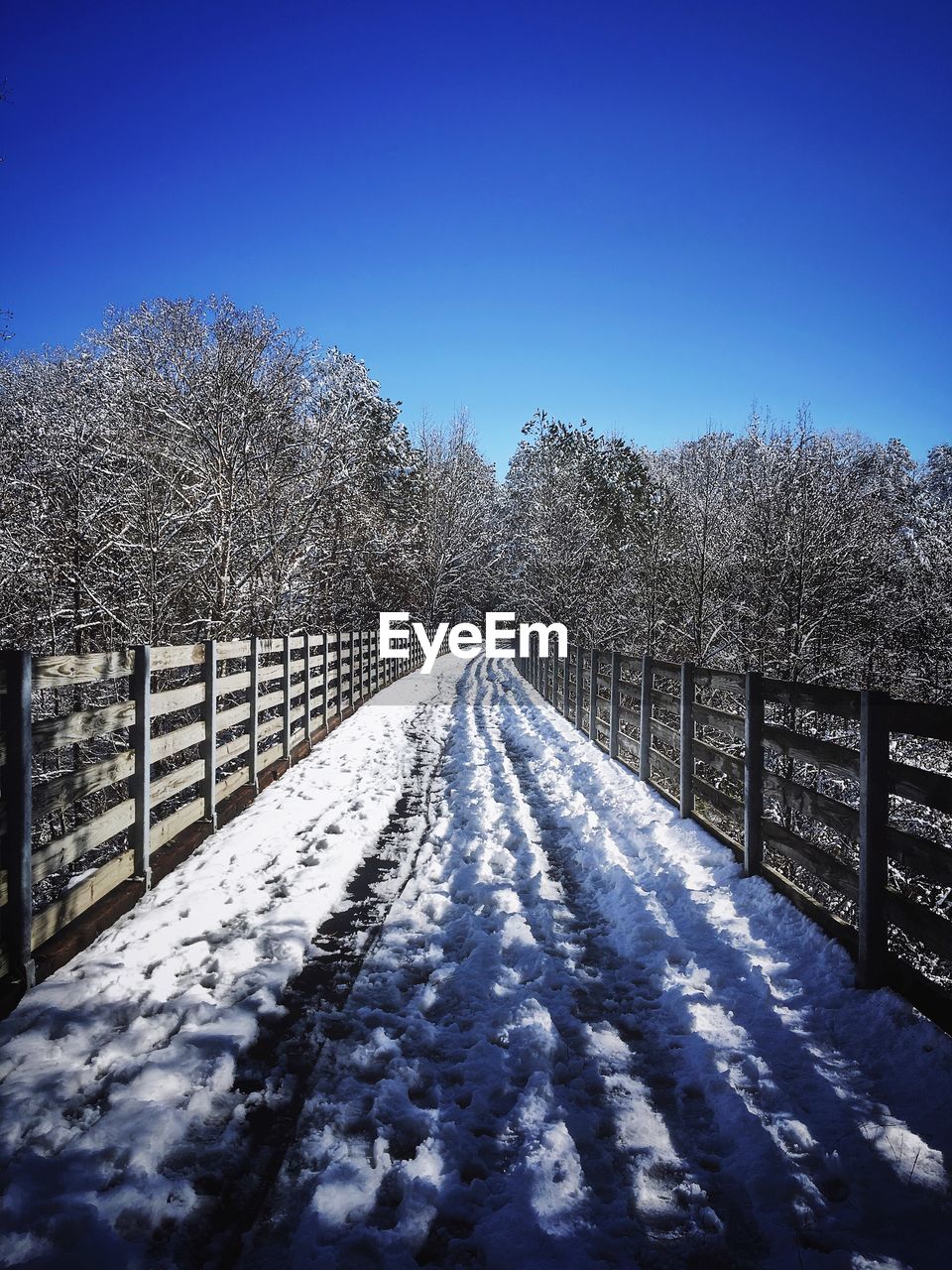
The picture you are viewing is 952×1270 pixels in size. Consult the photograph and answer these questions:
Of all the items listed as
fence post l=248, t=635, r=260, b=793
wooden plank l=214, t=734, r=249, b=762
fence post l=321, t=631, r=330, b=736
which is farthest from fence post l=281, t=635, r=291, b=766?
fence post l=321, t=631, r=330, b=736

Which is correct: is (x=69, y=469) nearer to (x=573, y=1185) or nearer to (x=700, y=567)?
(x=573, y=1185)

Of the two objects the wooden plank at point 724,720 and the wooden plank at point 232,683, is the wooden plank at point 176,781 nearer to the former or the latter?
the wooden plank at point 232,683

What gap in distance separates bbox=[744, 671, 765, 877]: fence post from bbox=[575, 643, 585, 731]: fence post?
23.9 feet

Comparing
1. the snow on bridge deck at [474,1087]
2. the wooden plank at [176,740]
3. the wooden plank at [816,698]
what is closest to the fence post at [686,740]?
the snow on bridge deck at [474,1087]

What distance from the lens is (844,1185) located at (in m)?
1.94

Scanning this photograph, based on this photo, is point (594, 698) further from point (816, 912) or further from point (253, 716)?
point (816, 912)

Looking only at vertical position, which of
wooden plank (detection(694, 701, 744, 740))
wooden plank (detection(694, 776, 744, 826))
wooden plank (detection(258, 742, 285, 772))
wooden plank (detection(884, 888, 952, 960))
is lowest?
wooden plank (detection(258, 742, 285, 772))

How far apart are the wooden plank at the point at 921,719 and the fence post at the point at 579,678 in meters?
8.71

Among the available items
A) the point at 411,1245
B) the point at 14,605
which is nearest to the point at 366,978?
the point at 411,1245

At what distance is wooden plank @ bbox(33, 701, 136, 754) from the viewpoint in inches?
119

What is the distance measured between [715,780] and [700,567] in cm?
577

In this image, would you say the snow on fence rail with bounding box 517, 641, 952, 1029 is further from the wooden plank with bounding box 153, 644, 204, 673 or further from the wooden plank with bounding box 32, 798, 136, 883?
the wooden plank with bounding box 153, 644, 204, 673

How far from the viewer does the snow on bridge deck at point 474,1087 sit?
1.78 metres

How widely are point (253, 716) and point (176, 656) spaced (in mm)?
2040
